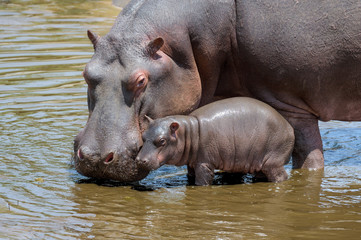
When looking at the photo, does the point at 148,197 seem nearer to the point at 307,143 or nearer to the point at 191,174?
Answer: the point at 191,174

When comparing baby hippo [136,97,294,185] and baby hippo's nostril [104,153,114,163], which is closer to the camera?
baby hippo's nostril [104,153,114,163]

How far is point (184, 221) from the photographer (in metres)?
5.79

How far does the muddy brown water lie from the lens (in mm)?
5562

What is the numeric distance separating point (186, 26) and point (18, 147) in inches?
92.5

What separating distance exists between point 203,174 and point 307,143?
3.67 ft

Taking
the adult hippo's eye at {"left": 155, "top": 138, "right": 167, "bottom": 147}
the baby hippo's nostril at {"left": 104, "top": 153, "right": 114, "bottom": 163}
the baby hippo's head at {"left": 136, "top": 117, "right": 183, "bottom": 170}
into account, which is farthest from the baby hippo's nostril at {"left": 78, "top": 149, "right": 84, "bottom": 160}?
the adult hippo's eye at {"left": 155, "top": 138, "right": 167, "bottom": 147}

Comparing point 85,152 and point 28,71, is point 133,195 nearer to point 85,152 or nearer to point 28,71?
point 85,152

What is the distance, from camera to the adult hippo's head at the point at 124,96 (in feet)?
21.2

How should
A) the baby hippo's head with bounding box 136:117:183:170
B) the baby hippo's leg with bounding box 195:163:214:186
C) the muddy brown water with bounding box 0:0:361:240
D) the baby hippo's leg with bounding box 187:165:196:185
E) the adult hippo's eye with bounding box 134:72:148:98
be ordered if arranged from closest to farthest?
1. the muddy brown water with bounding box 0:0:361:240
2. the baby hippo's head with bounding box 136:117:183:170
3. the adult hippo's eye with bounding box 134:72:148:98
4. the baby hippo's leg with bounding box 195:163:214:186
5. the baby hippo's leg with bounding box 187:165:196:185

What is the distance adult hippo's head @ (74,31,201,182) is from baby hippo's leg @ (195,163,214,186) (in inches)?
18.9

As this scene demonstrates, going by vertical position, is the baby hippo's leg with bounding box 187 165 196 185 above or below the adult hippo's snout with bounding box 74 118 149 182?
below

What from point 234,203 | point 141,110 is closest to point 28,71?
point 141,110

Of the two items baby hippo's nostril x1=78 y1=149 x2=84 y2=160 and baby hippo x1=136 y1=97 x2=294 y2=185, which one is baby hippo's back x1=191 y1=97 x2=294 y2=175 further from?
baby hippo's nostril x1=78 y1=149 x2=84 y2=160

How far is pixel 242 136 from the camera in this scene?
263 inches
